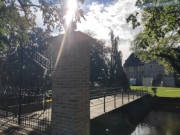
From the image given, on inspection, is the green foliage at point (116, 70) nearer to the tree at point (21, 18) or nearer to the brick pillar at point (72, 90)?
the tree at point (21, 18)

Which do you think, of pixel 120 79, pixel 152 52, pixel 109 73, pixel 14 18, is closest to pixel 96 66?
pixel 109 73

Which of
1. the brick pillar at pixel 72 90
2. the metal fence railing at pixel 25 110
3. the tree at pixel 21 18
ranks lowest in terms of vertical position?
the metal fence railing at pixel 25 110

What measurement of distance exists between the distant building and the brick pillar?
103 feet

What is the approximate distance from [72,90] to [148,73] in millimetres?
38580

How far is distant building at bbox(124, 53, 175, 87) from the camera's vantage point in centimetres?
3216

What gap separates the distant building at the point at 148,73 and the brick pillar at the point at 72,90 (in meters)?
Result: 31.5

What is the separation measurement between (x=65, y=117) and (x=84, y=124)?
0.48m

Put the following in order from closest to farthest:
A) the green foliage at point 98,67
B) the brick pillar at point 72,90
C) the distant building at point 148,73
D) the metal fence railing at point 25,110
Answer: the brick pillar at point 72,90 < the metal fence railing at point 25,110 < the green foliage at point 98,67 < the distant building at point 148,73

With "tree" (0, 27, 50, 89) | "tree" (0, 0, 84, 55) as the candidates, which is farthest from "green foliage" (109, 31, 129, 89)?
"tree" (0, 0, 84, 55)

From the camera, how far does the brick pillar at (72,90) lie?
2.87 metres

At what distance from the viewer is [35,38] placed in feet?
62.3

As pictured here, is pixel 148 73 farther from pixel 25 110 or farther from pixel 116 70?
pixel 25 110

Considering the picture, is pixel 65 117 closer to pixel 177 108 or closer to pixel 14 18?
pixel 14 18

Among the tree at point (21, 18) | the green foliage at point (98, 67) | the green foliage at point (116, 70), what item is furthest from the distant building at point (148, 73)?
the tree at point (21, 18)
